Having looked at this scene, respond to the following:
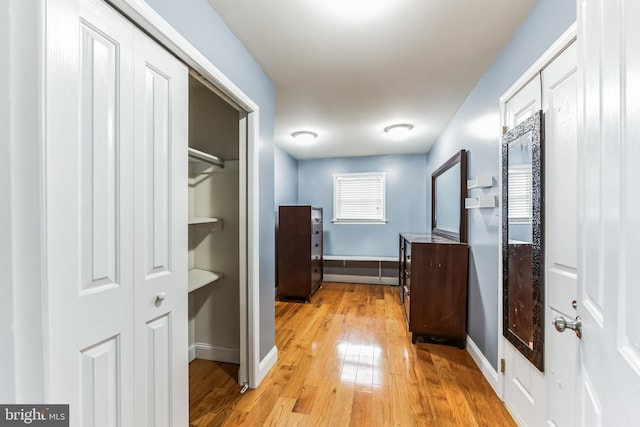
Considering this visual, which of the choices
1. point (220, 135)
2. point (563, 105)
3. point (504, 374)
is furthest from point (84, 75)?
point (504, 374)

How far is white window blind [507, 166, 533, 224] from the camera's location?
1.45 metres

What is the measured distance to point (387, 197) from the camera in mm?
4789

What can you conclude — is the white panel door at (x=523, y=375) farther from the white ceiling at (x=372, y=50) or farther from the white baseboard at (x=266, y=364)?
the white baseboard at (x=266, y=364)

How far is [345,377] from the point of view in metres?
1.97

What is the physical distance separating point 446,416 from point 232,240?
6.27 ft

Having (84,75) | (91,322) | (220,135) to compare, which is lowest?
(91,322)

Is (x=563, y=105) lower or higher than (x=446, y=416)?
higher

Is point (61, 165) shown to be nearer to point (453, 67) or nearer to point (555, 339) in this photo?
point (555, 339)

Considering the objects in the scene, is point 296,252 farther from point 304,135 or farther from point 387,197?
point 387,197

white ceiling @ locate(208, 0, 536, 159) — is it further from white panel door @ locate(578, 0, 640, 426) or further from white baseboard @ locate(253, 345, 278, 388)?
white baseboard @ locate(253, 345, 278, 388)

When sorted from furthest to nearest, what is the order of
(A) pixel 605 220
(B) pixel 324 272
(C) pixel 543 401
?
(B) pixel 324 272 < (C) pixel 543 401 < (A) pixel 605 220

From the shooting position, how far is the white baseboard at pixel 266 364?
1.90m

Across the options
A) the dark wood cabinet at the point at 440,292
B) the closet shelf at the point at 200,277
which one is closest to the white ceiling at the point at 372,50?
the dark wood cabinet at the point at 440,292

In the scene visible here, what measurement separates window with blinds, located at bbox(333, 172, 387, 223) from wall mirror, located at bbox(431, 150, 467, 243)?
1.04 metres
